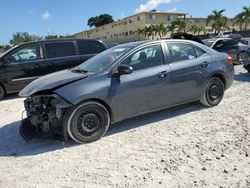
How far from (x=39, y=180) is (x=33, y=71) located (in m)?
5.86

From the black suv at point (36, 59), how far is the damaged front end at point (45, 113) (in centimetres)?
419

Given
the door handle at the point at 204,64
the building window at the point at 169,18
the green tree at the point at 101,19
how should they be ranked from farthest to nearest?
1. the green tree at the point at 101,19
2. the building window at the point at 169,18
3. the door handle at the point at 204,64

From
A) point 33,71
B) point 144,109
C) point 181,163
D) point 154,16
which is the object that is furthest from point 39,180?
point 154,16

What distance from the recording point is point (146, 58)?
5359 millimetres

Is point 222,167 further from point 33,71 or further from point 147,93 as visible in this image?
point 33,71

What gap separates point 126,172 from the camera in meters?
3.66

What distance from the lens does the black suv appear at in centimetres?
866

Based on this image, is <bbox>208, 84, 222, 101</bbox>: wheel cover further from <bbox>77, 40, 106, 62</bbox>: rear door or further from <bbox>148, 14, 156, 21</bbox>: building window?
<bbox>148, 14, 156, 21</bbox>: building window

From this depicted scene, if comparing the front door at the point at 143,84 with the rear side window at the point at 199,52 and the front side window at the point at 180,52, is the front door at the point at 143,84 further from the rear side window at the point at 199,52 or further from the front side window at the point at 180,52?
the rear side window at the point at 199,52

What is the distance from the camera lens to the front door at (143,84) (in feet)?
16.2

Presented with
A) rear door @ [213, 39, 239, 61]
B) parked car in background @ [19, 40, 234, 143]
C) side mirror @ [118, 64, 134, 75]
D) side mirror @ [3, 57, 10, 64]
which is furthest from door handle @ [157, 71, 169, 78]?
rear door @ [213, 39, 239, 61]

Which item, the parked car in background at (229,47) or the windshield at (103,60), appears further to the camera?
the parked car in background at (229,47)

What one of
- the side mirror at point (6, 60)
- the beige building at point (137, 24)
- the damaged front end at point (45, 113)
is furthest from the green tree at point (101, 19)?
the damaged front end at point (45, 113)

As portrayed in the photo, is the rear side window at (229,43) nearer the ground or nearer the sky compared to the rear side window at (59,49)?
nearer the ground
